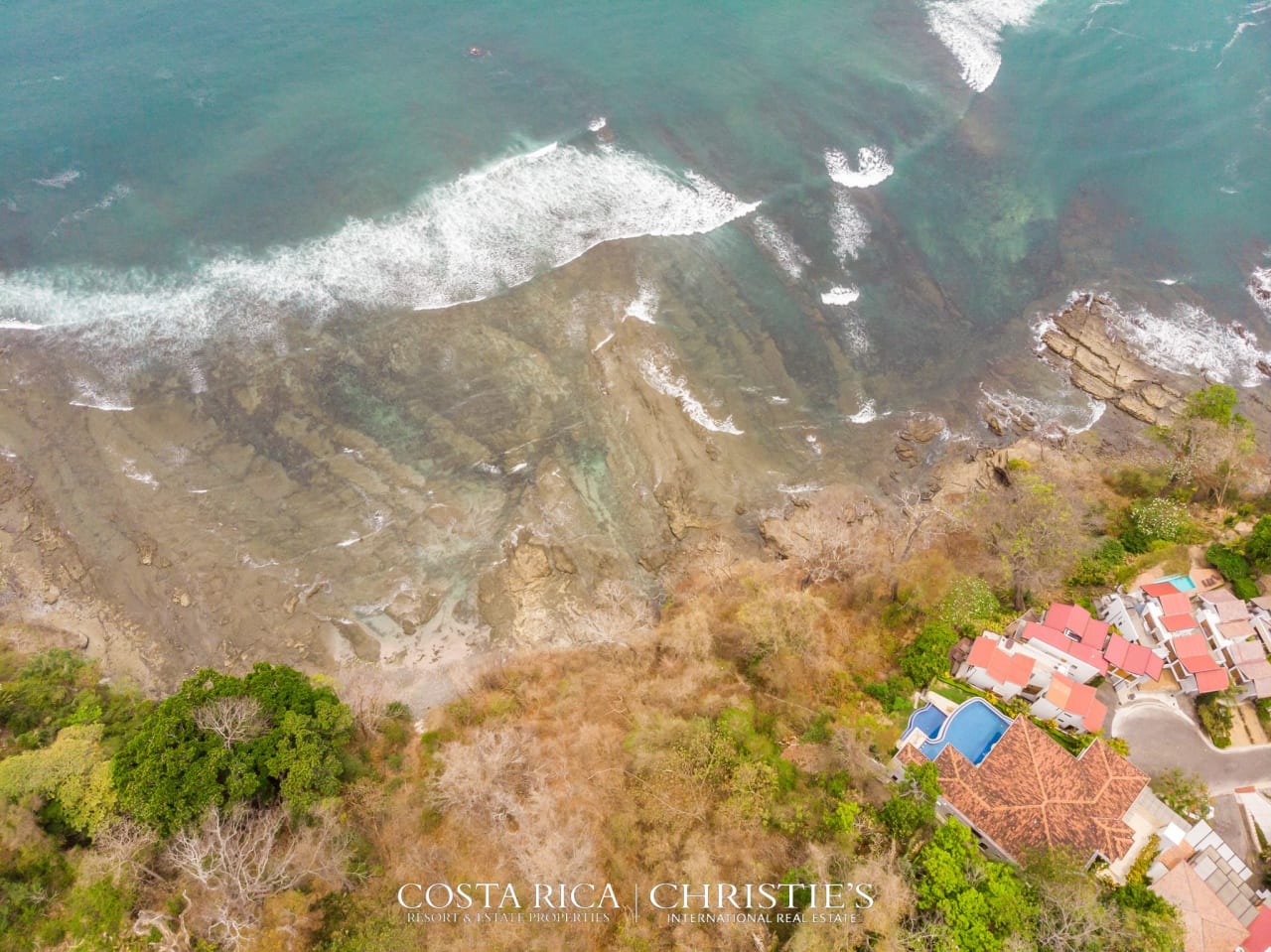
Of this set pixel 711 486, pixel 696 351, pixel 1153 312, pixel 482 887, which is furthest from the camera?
pixel 1153 312

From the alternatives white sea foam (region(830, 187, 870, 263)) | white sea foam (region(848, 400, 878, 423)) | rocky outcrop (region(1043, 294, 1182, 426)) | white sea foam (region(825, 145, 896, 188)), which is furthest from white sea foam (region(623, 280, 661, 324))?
rocky outcrop (region(1043, 294, 1182, 426))

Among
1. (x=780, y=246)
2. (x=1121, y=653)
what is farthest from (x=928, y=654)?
(x=780, y=246)

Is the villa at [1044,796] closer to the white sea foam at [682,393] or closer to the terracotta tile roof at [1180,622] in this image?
the terracotta tile roof at [1180,622]

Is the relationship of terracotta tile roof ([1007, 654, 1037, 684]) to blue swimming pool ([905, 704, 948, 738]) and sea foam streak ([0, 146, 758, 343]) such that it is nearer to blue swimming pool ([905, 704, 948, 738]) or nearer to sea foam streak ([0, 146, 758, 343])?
blue swimming pool ([905, 704, 948, 738])

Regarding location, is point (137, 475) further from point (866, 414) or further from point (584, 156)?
point (866, 414)

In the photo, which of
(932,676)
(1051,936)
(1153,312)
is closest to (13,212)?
(932,676)

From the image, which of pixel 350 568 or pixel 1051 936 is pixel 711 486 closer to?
pixel 350 568

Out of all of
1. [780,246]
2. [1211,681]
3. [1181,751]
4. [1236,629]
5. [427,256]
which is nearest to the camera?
[1181,751]
